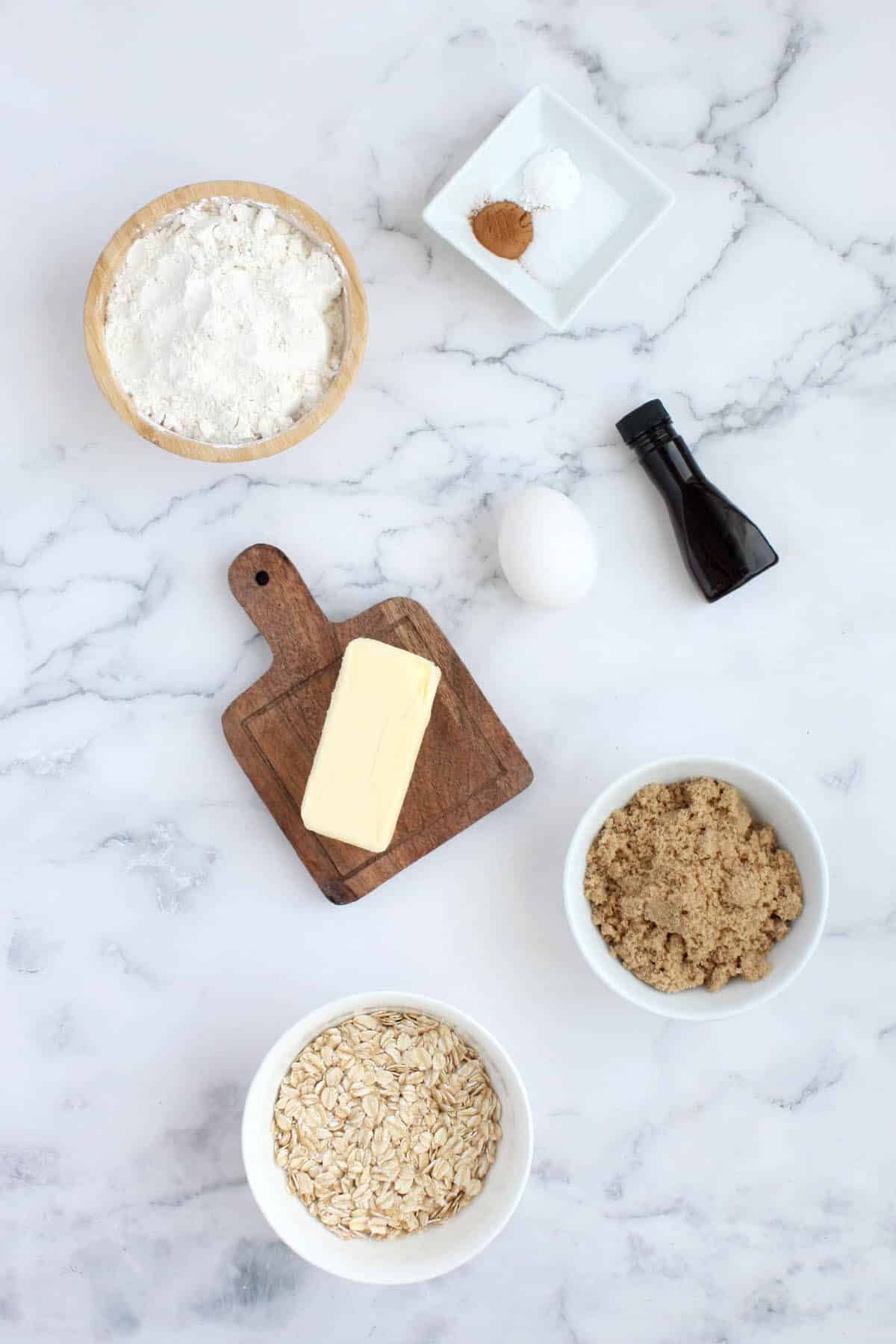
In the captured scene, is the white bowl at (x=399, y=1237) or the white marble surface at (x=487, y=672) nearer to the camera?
the white bowl at (x=399, y=1237)

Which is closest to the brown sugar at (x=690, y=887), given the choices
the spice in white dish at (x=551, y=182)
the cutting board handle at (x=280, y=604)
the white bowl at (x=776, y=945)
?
the white bowl at (x=776, y=945)

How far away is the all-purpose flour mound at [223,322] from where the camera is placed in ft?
3.31

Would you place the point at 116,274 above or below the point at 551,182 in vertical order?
above

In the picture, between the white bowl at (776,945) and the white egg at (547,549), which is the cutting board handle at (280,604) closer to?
the white egg at (547,549)

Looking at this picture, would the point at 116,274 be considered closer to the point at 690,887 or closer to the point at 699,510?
the point at 699,510

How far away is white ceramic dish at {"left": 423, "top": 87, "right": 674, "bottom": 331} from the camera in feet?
3.51

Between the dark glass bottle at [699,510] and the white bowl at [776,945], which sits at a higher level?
the dark glass bottle at [699,510]

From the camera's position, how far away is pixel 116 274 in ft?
3.37

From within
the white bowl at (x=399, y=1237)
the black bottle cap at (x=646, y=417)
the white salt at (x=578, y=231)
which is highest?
the white salt at (x=578, y=231)

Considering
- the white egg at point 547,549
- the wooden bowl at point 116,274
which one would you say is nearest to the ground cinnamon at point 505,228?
the wooden bowl at point 116,274

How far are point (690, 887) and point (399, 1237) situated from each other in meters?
0.48

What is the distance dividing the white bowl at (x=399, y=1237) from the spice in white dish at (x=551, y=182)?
2.73ft

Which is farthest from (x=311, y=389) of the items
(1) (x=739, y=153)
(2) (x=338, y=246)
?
(1) (x=739, y=153)

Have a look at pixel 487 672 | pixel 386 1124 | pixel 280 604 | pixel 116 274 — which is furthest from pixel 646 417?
pixel 386 1124
